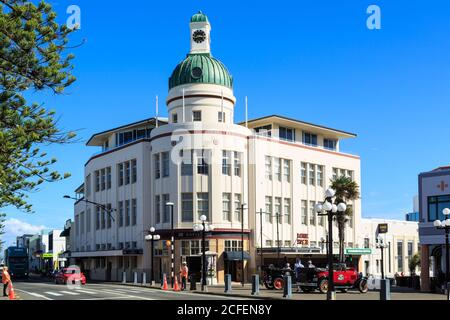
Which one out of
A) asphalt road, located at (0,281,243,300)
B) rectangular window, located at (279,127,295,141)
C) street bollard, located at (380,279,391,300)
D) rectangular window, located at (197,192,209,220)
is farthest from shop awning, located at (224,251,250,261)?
street bollard, located at (380,279,391,300)

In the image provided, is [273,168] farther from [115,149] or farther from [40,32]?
[40,32]

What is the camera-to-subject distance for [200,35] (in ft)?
217

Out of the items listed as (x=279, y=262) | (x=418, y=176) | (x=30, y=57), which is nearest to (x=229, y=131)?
(x=279, y=262)

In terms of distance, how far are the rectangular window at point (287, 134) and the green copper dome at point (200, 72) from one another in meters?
8.88

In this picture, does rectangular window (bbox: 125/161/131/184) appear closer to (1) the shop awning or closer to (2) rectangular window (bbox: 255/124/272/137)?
(2) rectangular window (bbox: 255/124/272/137)

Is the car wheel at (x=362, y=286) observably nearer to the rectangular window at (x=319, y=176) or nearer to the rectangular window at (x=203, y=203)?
the rectangular window at (x=203, y=203)

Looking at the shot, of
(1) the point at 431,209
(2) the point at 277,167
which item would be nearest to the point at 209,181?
(2) the point at 277,167

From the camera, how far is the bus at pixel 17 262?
74.5 m

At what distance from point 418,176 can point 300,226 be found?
86.9 feet

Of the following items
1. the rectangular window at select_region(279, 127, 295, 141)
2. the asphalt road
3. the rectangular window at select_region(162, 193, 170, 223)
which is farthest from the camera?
the rectangular window at select_region(279, 127, 295, 141)

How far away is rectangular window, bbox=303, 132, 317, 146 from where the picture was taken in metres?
73.6

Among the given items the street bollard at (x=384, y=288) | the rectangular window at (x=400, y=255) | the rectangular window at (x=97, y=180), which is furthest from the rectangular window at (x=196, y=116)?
the rectangular window at (x=400, y=255)

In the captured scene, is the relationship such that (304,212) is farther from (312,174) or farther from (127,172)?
(127,172)

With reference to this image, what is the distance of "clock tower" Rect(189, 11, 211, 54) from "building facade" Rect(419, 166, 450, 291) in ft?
98.1
